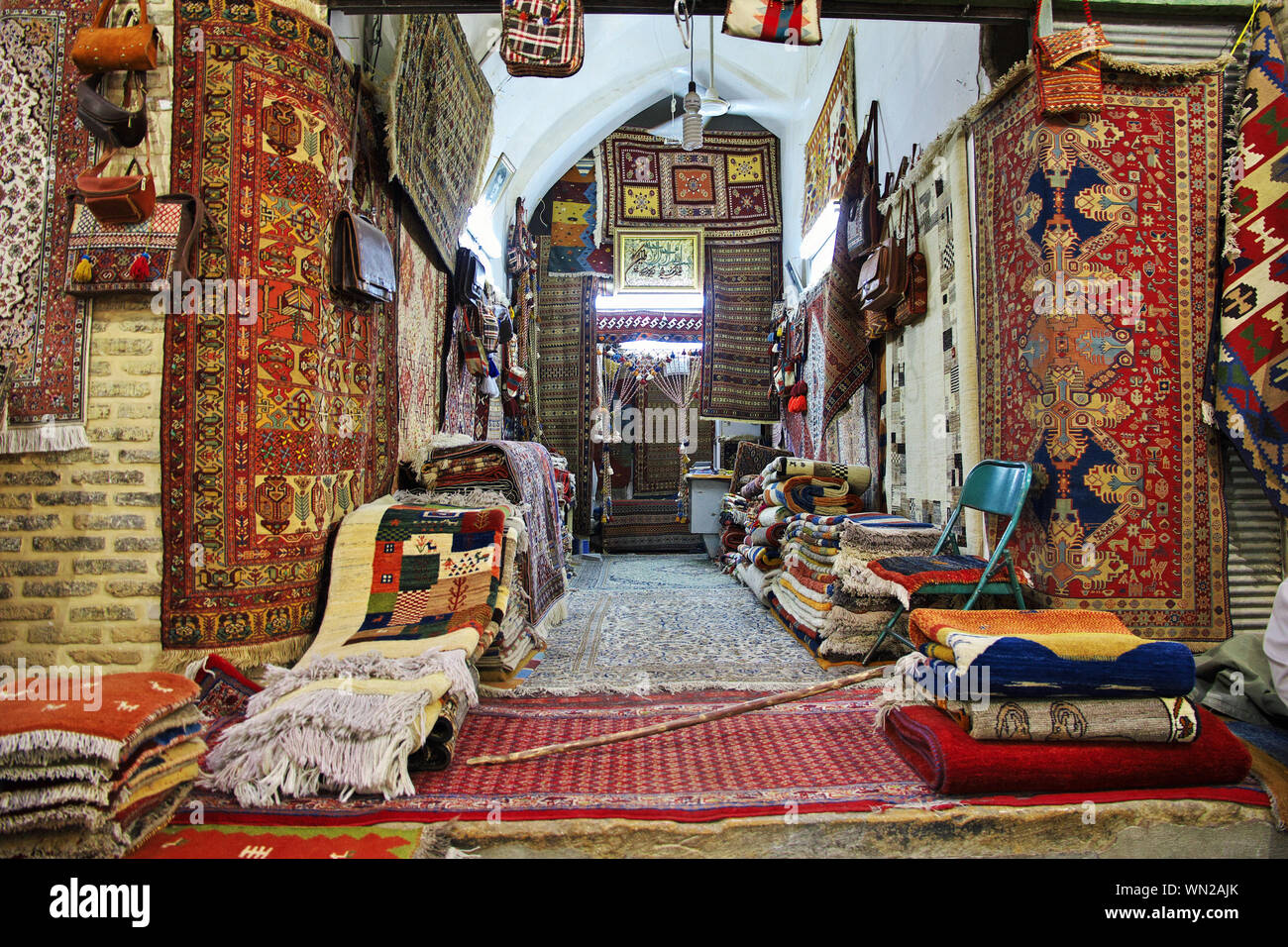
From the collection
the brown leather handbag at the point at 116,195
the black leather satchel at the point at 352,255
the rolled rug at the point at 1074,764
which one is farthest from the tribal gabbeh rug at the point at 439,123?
the rolled rug at the point at 1074,764

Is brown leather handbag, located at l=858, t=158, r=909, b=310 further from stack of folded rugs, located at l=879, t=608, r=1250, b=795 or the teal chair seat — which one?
stack of folded rugs, located at l=879, t=608, r=1250, b=795

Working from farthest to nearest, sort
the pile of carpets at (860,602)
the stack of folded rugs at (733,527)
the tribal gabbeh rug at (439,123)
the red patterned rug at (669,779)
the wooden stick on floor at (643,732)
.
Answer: the stack of folded rugs at (733,527), the tribal gabbeh rug at (439,123), the pile of carpets at (860,602), the wooden stick on floor at (643,732), the red patterned rug at (669,779)

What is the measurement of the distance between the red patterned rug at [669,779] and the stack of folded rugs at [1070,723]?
0.16 feet

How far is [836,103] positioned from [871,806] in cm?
590

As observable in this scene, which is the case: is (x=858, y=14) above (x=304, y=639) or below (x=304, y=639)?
above

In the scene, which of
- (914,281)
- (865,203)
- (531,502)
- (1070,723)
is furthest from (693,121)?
(1070,723)

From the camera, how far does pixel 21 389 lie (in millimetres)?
2658

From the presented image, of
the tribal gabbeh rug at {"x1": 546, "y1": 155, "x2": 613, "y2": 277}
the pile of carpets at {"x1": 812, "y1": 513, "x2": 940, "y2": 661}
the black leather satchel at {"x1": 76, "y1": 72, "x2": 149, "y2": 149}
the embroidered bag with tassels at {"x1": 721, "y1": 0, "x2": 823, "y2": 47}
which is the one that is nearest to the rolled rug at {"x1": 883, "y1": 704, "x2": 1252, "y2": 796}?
the pile of carpets at {"x1": 812, "y1": 513, "x2": 940, "y2": 661}

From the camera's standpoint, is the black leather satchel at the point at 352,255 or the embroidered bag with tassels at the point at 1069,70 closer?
the embroidered bag with tassels at the point at 1069,70

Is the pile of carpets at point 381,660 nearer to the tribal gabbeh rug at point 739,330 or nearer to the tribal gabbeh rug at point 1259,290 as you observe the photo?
the tribal gabbeh rug at point 1259,290

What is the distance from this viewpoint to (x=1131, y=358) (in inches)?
113

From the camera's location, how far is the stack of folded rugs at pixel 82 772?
1.44 m

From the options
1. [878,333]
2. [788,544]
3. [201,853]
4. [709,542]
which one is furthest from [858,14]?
[709,542]

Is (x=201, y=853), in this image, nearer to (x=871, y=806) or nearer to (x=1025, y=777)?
(x=871, y=806)
